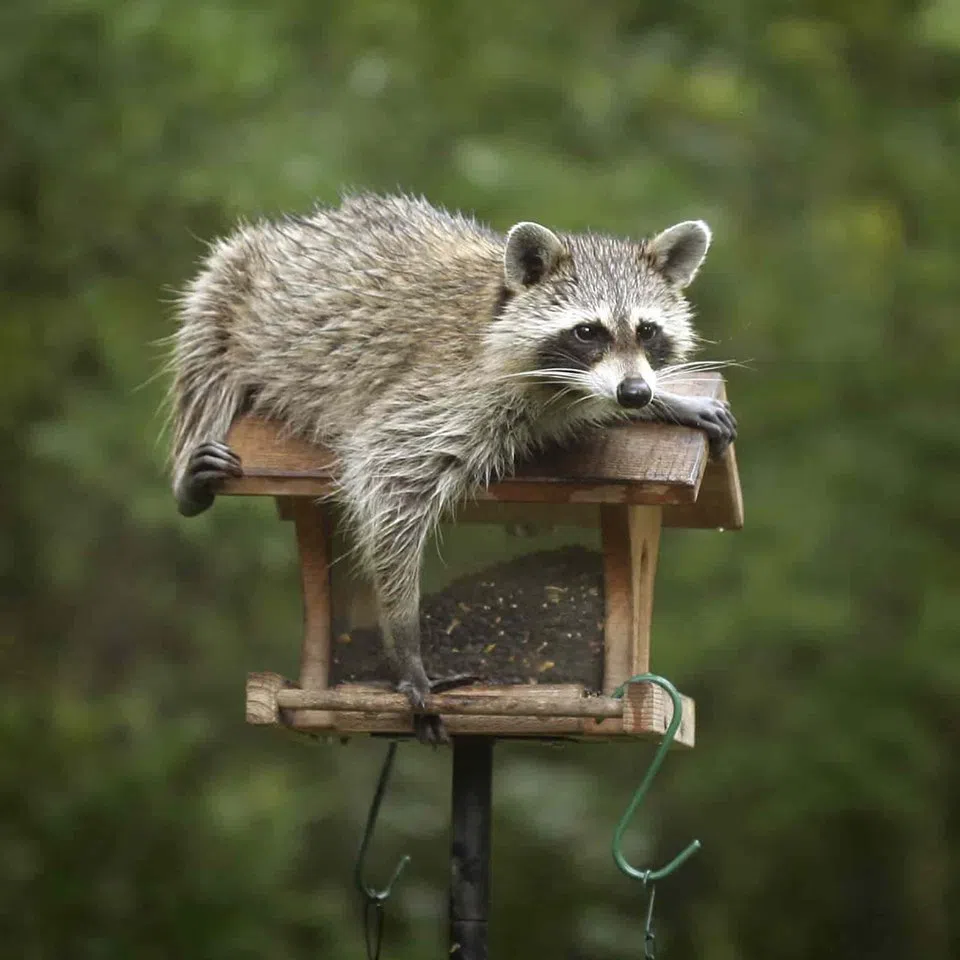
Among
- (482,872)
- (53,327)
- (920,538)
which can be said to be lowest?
(482,872)

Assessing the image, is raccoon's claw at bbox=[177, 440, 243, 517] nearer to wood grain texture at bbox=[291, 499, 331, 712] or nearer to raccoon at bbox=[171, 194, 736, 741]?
raccoon at bbox=[171, 194, 736, 741]

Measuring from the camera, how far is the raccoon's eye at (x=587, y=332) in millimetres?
4098

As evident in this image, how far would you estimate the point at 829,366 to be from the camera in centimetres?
891

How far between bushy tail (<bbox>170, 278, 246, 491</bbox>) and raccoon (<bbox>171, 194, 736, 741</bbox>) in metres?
0.09

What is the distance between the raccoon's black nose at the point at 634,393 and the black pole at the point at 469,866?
95 centimetres

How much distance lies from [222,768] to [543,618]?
5.56 meters

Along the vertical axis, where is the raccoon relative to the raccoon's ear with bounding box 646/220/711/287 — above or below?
below

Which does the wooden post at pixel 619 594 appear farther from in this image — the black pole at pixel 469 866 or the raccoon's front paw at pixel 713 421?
the black pole at pixel 469 866

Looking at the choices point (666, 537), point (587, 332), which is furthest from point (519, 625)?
point (666, 537)

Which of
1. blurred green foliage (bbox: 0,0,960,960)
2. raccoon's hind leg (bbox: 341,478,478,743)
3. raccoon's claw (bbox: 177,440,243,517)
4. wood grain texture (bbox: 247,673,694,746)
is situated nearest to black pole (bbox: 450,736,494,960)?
wood grain texture (bbox: 247,673,694,746)

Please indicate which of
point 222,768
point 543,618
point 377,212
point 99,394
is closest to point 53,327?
point 99,394

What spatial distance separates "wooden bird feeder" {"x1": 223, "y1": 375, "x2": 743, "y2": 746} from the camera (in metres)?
4.05

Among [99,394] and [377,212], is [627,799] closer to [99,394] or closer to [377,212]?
[99,394]

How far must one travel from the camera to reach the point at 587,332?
4.11 meters
